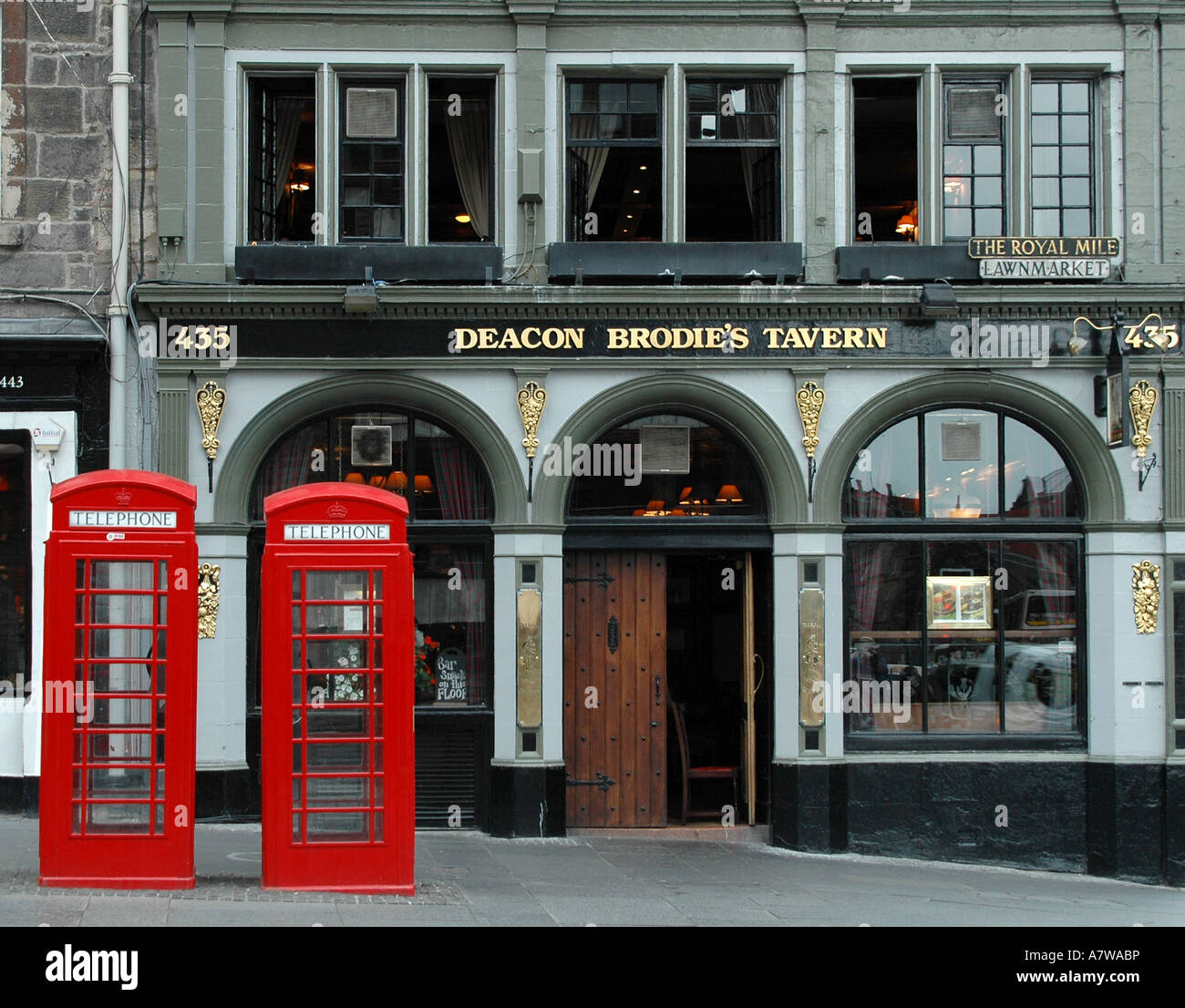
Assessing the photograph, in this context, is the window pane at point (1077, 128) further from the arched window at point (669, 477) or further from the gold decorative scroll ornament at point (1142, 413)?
the arched window at point (669, 477)

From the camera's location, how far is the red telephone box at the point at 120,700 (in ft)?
31.2

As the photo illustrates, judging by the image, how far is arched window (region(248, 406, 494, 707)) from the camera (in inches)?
529

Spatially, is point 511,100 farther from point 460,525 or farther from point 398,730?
point 398,730

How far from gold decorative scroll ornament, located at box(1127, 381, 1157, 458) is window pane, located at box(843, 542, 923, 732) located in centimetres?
243

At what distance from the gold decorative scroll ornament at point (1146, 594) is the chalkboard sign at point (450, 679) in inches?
268

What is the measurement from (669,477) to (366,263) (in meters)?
3.76

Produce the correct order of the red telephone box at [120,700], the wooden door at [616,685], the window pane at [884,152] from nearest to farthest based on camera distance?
the red telephone box at [120,700] < the wooden door at [616,685] < the window pane at [884,152]

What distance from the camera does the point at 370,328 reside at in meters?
13.3

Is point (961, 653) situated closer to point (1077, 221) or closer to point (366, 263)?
point (1077, 221)

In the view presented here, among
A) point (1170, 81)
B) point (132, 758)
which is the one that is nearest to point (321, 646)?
point (132, 758)

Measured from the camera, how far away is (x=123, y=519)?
376 inches

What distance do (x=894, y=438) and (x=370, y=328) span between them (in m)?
5.47

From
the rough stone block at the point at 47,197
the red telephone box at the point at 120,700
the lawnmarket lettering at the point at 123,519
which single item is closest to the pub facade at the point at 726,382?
the rough stone block at the point at 47,197

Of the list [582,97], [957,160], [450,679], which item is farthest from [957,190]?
[450,679]
